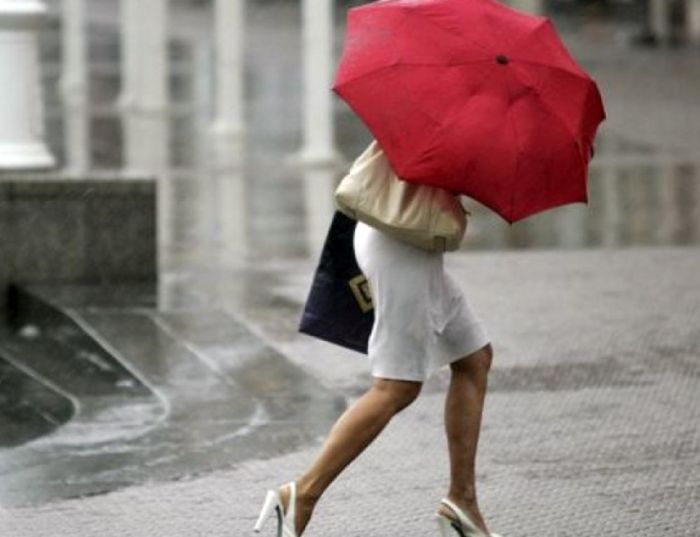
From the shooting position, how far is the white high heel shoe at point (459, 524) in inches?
276

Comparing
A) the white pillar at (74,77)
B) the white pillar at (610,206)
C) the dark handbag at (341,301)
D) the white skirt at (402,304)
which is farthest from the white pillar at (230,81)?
the white skirt at (402,304)

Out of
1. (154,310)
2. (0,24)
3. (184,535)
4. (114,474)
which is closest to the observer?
(184,535)

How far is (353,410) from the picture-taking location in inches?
271

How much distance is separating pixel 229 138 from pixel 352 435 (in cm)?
1532

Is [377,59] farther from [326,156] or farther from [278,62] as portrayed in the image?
[278,62]

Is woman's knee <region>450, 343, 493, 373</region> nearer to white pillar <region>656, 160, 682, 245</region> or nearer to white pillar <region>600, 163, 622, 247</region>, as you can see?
white pillar <region>600, 163, 622, 247</region>

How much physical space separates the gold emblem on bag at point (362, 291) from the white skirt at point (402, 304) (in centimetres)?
13

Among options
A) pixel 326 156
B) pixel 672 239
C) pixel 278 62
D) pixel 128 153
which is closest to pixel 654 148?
pixel 326 156

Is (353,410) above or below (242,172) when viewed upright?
above

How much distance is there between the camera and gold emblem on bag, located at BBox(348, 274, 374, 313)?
703 centimetres

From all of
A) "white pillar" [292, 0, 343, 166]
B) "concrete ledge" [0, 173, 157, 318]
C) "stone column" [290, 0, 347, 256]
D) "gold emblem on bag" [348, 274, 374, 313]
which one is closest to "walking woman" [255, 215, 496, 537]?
"gold emblem on bag" [348, 274, 374, 313]

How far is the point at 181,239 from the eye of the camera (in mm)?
14742

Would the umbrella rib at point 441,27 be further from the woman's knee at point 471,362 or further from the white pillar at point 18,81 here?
the white pillar at point 18,81

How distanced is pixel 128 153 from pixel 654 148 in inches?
183
